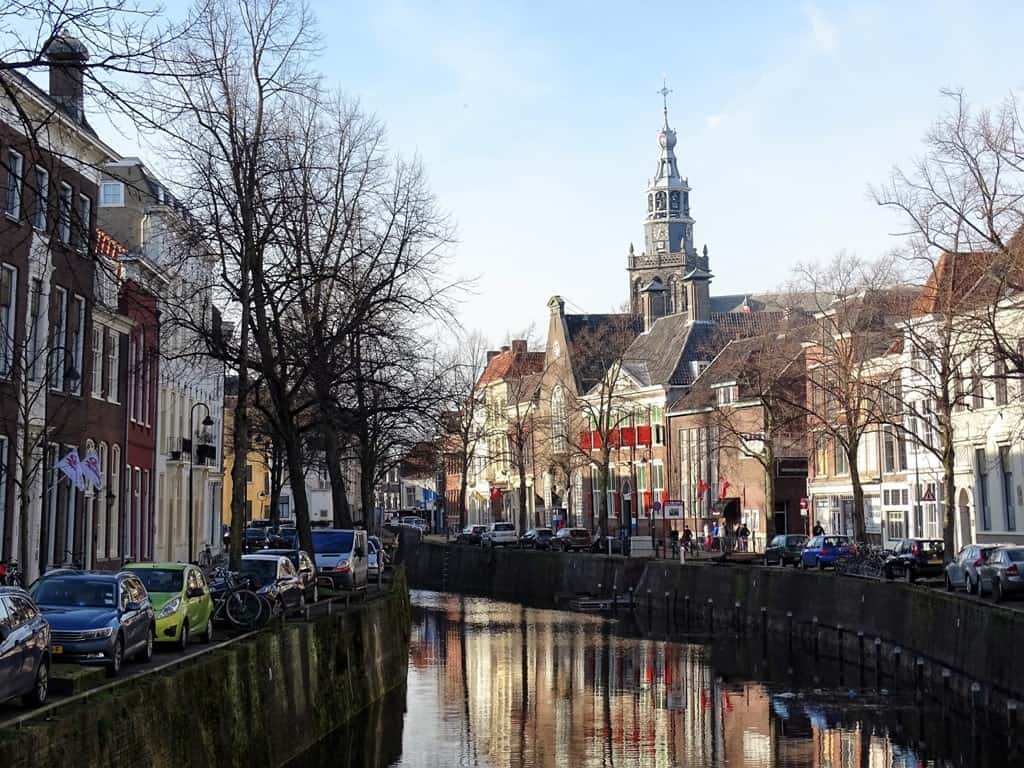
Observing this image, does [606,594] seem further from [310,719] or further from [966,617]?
[310,719]

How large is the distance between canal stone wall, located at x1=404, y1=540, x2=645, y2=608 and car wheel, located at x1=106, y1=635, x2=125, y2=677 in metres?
49.1

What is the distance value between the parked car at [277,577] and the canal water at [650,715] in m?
3.27

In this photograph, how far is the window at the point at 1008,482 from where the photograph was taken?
2212 inches

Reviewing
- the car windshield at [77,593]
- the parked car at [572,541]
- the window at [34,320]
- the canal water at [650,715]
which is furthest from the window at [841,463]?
the car windshield at [77,593]

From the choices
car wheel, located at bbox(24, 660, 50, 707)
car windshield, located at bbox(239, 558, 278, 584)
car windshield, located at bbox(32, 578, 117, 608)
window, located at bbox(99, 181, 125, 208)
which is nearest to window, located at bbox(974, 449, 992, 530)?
car windshield, located at bbox(239, 558, 278, 584)

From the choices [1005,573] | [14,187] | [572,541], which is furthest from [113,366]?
[572,541]

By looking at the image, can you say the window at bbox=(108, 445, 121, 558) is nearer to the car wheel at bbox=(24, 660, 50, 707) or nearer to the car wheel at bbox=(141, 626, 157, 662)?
the car wheel at bbox=(141, 626, 157, 662)

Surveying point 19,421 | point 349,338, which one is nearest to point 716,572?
point 349,338

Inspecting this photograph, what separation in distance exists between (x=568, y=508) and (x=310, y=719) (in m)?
87.6

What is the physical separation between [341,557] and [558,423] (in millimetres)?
50338

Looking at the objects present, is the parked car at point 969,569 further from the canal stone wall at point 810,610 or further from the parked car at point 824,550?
the parked car at point 824,550

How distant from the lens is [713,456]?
3688 inches

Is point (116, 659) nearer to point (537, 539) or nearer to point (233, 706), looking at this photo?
point (233, 706)

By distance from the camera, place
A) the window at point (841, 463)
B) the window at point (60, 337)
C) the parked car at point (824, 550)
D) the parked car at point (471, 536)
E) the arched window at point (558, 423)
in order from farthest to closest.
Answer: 1. the parked car at point (471, 536)
2. the arched window at point (558, 423)
3. the window at point (841, 463)
4. the parked car at point (824, 550)
5. the window at point (60, 337)
